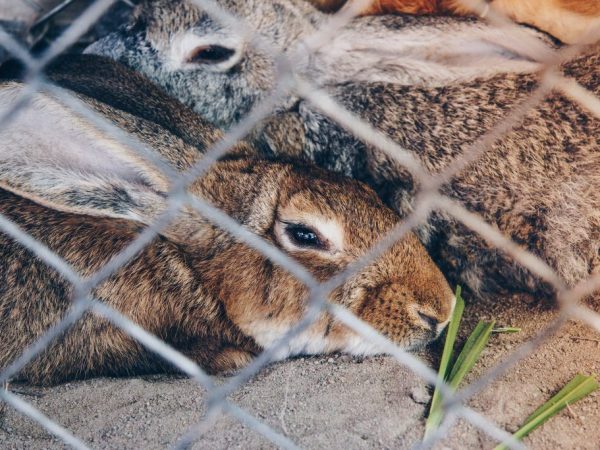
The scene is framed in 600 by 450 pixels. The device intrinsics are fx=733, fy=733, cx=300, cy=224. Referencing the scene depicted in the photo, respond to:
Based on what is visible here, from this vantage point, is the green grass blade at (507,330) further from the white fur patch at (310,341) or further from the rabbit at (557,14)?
the rabbit at (557,14)

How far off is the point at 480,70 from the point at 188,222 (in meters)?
1.28

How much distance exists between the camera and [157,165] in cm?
221

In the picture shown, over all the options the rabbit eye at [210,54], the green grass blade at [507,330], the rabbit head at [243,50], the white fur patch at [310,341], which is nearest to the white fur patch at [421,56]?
the rabbit head at [243,50]

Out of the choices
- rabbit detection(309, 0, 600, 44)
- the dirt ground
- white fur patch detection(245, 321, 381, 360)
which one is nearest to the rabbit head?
rabbit detection(309, 0, 600, 44)

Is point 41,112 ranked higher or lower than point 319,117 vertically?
higher

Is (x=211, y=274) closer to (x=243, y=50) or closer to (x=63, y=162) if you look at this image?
(x=63, y=162)

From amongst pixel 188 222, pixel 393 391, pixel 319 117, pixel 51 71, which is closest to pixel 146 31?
pixel 51 71

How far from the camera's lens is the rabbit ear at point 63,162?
215 cm

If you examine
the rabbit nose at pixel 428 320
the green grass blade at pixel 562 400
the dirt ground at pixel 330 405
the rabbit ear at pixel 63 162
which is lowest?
the dirt ground at pixel 330 405

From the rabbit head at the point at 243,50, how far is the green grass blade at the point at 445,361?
3.25ft

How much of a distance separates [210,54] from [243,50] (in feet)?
0.52

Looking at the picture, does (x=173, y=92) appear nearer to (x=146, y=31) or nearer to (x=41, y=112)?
(x=146, y=31)

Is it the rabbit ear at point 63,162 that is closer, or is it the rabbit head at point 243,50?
the rabbit ear at point 63,162

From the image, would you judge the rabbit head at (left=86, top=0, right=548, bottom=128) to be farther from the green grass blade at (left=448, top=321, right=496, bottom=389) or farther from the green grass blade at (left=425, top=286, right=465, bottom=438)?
the green grass blade at (left=448, top=321, right=496, bottom=389)
